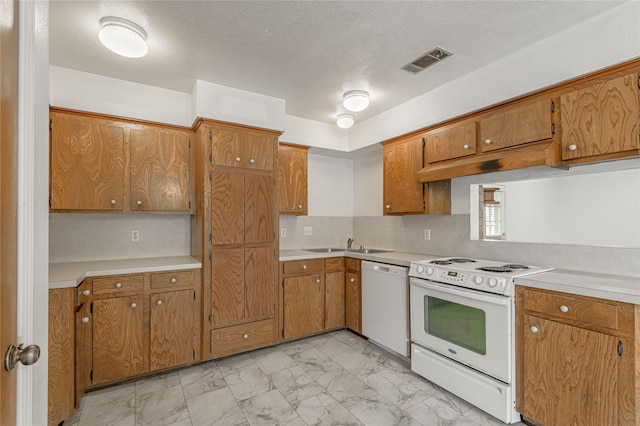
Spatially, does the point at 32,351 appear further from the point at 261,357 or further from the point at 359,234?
the point at 359,234

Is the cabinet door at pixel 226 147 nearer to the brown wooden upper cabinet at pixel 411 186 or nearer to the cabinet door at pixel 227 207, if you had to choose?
the cabinet door at pixel 227 207

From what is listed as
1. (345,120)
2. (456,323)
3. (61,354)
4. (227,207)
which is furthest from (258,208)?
(456,323)

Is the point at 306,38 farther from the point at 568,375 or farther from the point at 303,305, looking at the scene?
the point at 568,375

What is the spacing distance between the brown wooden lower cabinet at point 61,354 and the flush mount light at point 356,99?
261 cm

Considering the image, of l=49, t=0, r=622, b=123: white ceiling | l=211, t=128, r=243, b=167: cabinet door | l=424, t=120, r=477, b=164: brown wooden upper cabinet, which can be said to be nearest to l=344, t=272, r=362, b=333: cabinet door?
l=424, t=120, r=477, b=164: brown wooden upper cabinet

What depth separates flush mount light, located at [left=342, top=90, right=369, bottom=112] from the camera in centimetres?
288

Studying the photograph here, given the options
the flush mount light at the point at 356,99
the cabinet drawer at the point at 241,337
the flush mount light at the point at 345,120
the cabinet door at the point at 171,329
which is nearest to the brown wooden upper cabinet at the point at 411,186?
the flush mount light at the point at 345,120

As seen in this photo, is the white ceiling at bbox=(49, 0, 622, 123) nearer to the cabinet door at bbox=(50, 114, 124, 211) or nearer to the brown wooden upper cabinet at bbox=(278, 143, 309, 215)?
the cabinet door at bbox=(50, 114, 124, 211)

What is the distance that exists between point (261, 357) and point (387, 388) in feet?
4.03

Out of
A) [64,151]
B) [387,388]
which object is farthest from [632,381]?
[64,151]

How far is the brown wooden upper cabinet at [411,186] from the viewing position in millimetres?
3080

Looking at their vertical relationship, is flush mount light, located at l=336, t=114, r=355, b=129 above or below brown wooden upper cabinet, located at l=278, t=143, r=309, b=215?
above

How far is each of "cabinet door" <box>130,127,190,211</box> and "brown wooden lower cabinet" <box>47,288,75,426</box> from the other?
0.98m

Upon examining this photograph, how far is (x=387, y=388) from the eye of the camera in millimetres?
2449
